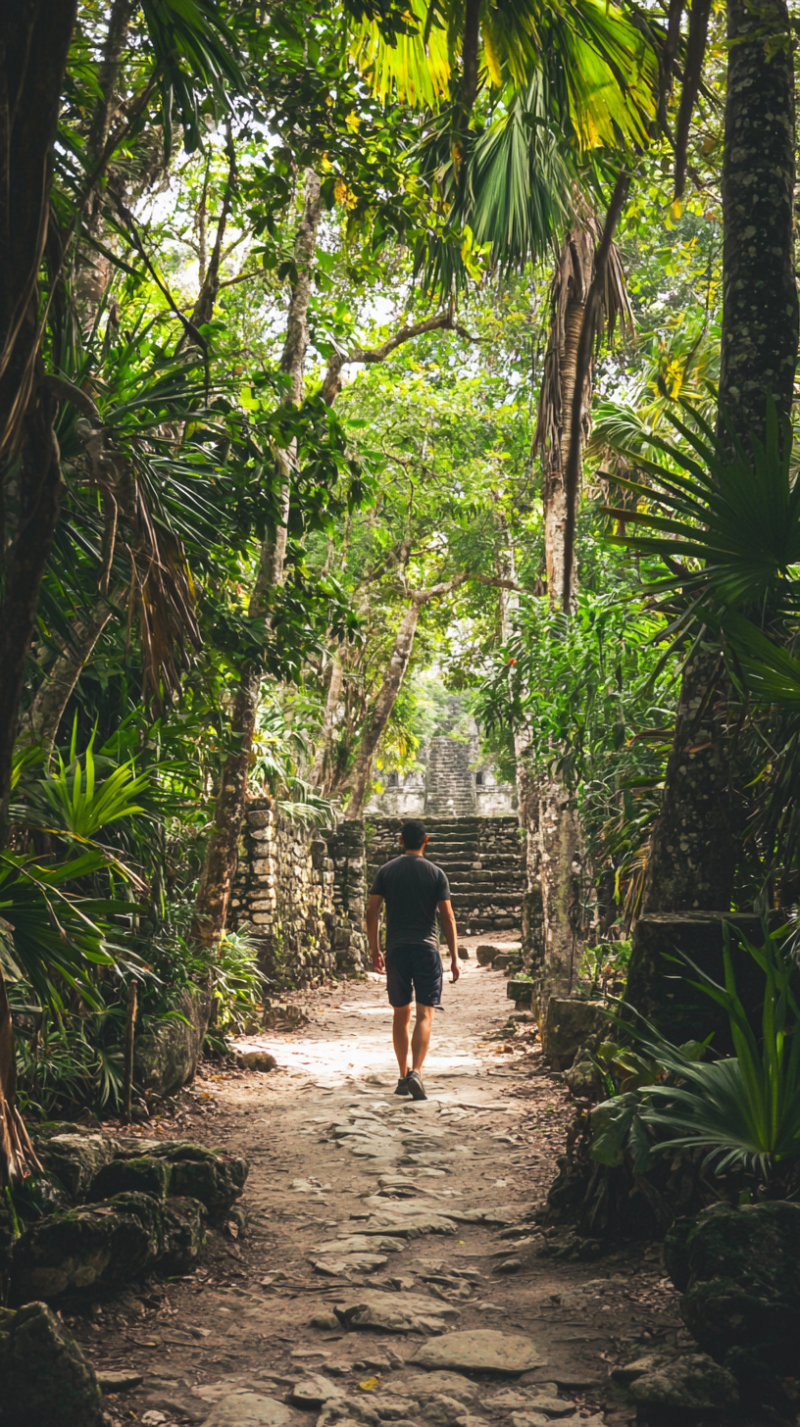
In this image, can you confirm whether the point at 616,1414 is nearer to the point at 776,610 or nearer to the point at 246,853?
the point at 776,610

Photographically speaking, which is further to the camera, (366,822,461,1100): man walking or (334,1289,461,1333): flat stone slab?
(366,822,461,1100): man walking

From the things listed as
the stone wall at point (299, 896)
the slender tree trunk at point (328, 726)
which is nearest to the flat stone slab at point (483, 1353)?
the stone wall at point (299, 896)

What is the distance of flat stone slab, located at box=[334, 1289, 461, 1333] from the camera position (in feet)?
9.62

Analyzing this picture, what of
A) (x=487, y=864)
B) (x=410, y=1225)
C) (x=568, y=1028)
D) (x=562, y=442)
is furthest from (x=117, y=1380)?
(x=487, y=864)

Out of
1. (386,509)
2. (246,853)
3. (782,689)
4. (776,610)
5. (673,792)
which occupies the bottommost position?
(246,853)

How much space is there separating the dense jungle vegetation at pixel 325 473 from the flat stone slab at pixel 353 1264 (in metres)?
0.96

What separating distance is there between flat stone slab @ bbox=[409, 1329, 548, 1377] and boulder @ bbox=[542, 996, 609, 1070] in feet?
10.9

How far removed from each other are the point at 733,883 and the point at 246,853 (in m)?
6.85

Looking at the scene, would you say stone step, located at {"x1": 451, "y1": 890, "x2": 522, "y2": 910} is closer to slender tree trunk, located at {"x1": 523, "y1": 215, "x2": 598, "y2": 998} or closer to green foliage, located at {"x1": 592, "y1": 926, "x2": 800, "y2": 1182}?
slender tree trunk, located at {"x1": 523, "y1": 215, "x2": 598, "y2": 998}

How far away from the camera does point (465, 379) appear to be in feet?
47.1

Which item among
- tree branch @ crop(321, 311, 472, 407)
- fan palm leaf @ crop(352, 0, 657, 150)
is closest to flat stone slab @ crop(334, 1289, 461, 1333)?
fan palm leaf @ crop(352, 0, 657, 150)

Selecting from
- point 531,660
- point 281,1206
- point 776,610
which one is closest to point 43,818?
point 281,1206

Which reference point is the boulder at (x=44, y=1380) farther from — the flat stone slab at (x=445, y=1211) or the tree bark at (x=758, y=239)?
the tree bark at (x=758, y=239)

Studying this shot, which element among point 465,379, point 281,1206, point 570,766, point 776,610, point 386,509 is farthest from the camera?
point 386,509
